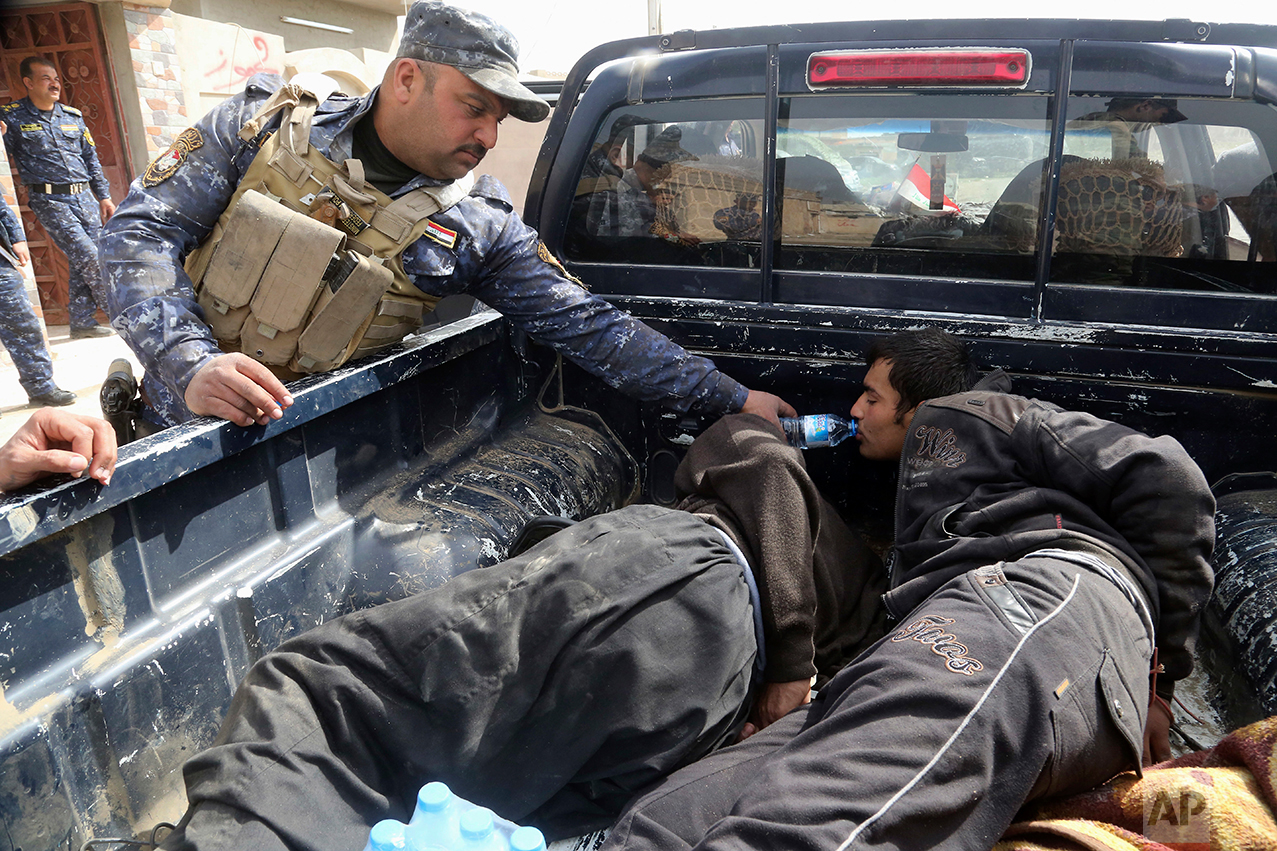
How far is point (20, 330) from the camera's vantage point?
5215 mm

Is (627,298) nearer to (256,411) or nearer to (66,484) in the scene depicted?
(256,411)

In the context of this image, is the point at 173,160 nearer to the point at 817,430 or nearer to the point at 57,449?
the point at 57,449

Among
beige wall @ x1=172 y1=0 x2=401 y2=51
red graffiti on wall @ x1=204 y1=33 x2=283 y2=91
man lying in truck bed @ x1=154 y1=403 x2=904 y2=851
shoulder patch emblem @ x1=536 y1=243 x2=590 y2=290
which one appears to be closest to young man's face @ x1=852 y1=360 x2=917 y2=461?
man lying in truck bed @ x1=154 y1=403 x2=904 y2=851

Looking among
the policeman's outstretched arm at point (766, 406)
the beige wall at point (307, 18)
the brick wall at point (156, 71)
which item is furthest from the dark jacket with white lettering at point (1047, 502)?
the beige wall at point (307, 18)

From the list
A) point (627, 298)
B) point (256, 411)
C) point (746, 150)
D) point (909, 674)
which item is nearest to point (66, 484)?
point (256, 411)

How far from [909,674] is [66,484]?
4.05ft

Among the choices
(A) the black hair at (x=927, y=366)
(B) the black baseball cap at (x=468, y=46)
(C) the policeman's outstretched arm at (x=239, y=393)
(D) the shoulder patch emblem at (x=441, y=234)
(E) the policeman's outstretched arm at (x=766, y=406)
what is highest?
(B) the black baseball cap at (x=468, y=46)

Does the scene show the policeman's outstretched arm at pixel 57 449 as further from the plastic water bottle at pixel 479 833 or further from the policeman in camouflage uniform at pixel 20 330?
the policeman in camouflage uniform at pixel 20 330

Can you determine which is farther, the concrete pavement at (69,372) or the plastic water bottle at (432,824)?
the concrete pavement at (69,372)

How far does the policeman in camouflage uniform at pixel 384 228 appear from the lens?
1918 mm

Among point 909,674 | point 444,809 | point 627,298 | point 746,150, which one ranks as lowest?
point 444,809

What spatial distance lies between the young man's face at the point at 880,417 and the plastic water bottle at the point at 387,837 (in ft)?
4.47

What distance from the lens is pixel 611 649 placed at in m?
1.40

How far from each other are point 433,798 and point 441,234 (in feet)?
4.54
